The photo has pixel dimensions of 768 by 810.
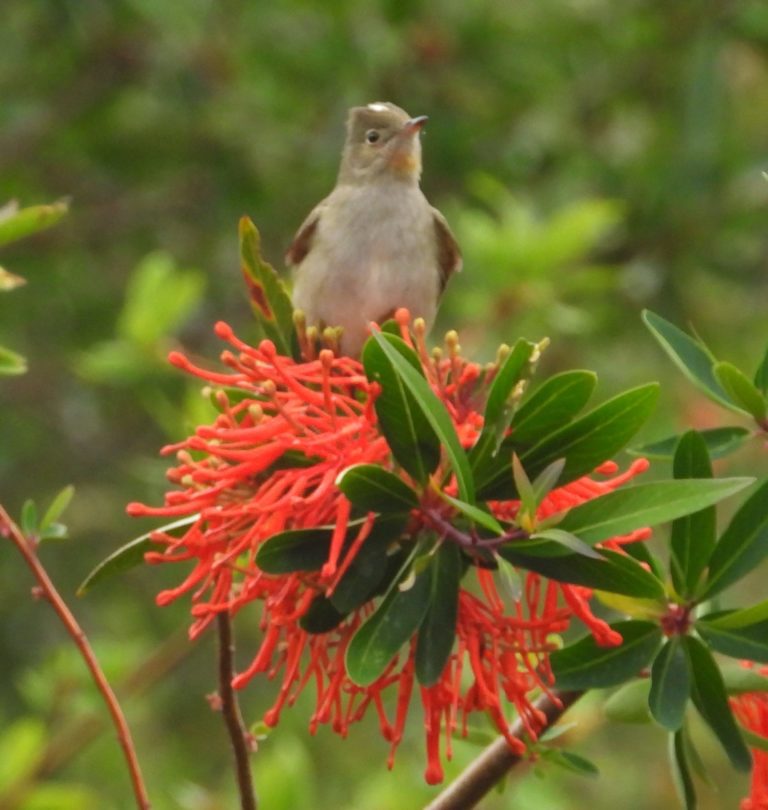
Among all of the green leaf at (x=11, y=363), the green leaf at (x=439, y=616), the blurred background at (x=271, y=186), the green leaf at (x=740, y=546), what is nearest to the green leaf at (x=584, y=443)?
the green leaf at (x=439, y=616)

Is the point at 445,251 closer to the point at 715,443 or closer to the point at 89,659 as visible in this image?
the point at 715,443

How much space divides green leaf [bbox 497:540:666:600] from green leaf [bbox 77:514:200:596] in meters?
0.53

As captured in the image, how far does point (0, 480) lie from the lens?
785 cm

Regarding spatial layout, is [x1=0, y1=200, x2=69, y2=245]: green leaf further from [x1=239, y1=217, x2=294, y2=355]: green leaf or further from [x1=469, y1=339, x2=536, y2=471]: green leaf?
[x1=469, y1=339, x2=536, y2=471]: green leaf

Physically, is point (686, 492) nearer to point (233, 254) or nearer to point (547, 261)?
point (547, 261)

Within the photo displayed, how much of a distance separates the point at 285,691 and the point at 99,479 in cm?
591

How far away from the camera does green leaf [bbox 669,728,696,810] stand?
2314 mm

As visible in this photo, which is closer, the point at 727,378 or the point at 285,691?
the point at 285,691

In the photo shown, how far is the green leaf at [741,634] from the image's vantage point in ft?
7.35

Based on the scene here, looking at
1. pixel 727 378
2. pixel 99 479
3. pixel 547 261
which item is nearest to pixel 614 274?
pixel 547 261

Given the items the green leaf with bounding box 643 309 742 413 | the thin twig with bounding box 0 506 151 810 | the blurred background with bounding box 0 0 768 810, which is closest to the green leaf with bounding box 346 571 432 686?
the thin twig with bounding box 0 506 151 810

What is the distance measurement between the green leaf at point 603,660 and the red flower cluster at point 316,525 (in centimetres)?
4

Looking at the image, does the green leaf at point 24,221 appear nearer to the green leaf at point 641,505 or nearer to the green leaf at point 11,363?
A: the green leaf at point 11,363

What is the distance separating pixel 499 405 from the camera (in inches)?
88.9
